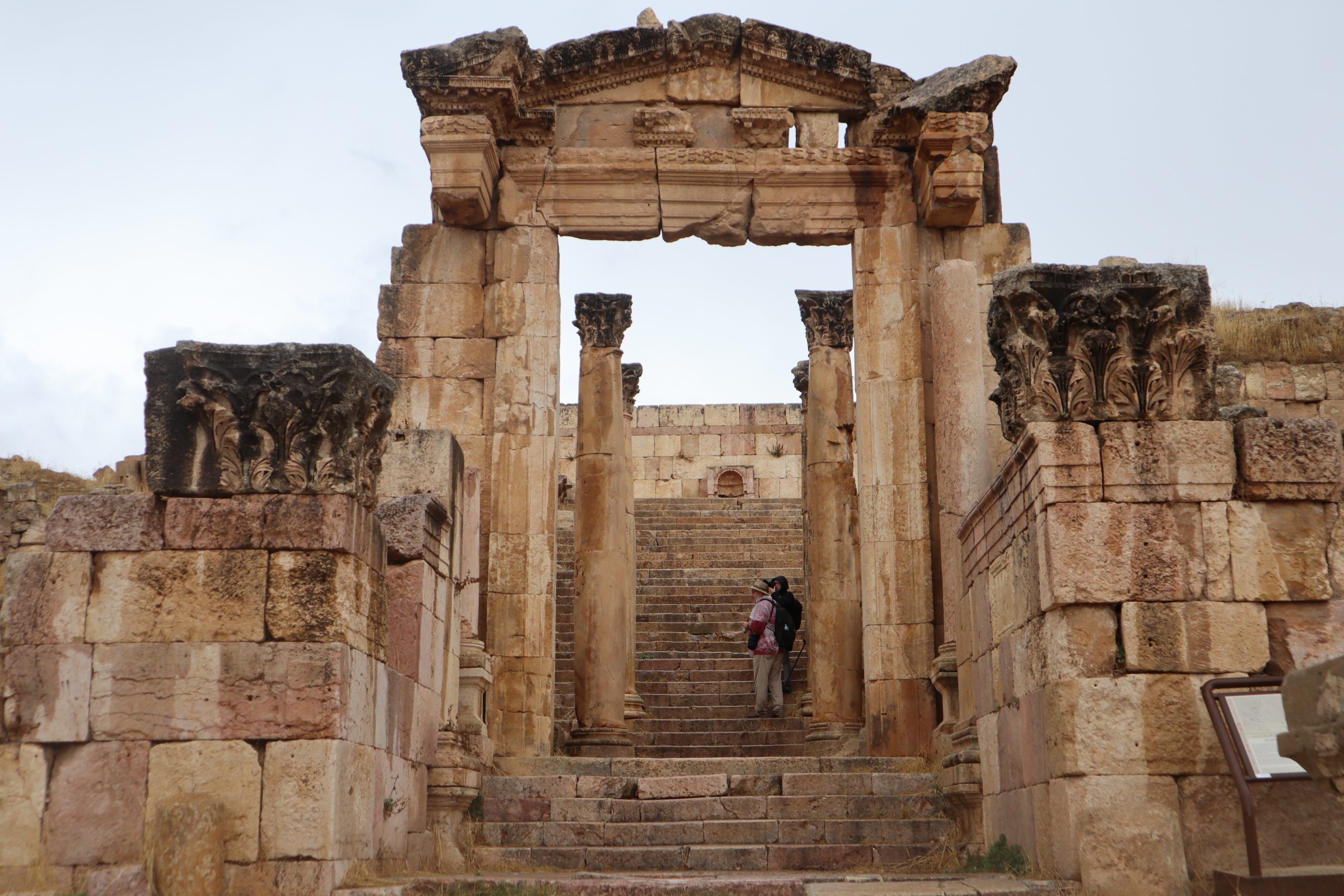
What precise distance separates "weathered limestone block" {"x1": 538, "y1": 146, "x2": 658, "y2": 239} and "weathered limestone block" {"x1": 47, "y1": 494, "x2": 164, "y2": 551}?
20.2 feet

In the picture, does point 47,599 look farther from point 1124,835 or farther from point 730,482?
point 730,482

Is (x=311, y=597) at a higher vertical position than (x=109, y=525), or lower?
lower

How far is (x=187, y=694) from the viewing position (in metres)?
6.62

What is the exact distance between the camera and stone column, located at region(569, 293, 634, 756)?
12297mm

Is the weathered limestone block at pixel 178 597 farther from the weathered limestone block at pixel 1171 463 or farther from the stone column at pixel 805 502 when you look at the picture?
the stone column at pixel 805 502

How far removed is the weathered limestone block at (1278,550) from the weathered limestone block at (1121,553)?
0.60 ft

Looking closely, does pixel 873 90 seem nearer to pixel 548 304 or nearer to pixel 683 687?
pixel 548 304

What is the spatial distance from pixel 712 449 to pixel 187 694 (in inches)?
910

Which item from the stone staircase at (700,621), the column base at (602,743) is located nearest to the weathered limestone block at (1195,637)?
the column base at (602,743)

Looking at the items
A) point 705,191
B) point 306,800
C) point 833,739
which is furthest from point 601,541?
point 306,800

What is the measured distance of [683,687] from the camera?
15148mm

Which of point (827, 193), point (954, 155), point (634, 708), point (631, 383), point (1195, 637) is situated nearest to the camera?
point (1195, 637)

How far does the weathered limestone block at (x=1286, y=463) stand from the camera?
6684 mm

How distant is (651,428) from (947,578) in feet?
62.0
